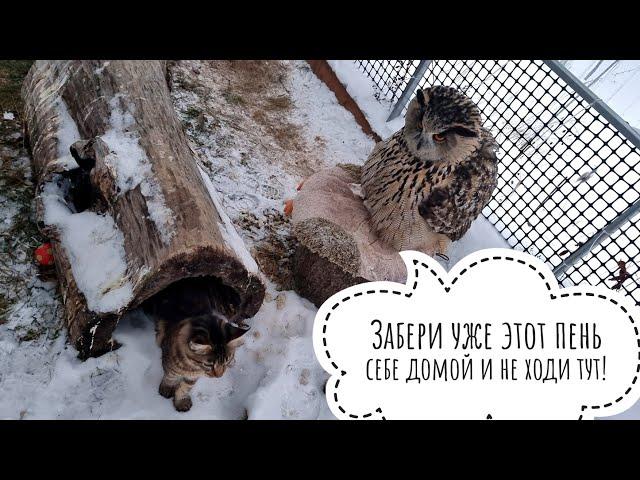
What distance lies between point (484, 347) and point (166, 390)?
1.61 m

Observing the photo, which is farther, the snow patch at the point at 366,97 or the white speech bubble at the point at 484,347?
the snow patch at the point at 366,97

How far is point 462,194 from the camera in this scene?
8.17 ft

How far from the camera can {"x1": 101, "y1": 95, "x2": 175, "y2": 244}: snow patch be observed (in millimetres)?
2059

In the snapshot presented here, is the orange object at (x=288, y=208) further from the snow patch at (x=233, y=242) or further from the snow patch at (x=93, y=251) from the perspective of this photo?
the snow patch at (x=93, y=251)

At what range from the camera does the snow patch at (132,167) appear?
2.06 metres

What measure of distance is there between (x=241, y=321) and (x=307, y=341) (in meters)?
0.45

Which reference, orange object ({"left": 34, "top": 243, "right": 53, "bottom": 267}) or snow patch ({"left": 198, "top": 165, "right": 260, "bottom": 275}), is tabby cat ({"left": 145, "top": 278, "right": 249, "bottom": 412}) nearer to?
snow patch ({"left": 198, "top": 165, "right": 260, "bottom": 275})

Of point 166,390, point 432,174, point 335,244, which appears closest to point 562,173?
point 432,174

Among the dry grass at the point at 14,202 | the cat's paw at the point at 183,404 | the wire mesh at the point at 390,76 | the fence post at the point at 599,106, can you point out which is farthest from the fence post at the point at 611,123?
the dry grass at the point at 14,202

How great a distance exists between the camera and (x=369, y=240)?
8.68 feet

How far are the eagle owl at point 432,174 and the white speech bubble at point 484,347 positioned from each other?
24.8 inches
